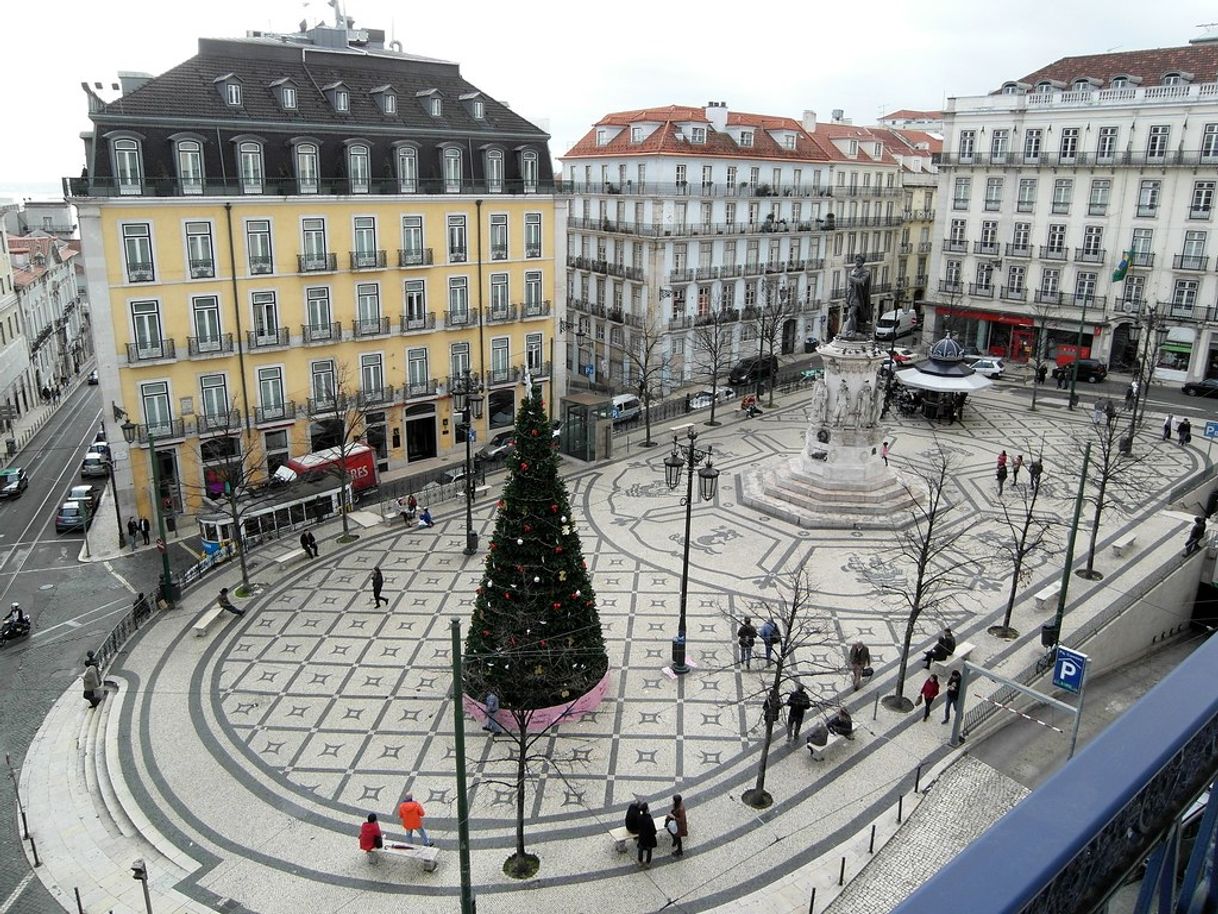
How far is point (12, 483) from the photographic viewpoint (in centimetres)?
3953

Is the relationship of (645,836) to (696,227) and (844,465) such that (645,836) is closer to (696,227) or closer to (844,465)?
A: (844,465)

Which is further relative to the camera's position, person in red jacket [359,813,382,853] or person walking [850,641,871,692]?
person walking [850,641,871,692]

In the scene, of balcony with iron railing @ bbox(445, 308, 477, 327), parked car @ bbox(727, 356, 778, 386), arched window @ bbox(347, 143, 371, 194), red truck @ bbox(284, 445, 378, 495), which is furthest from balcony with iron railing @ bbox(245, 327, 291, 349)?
parked car @ bbox(727, 356, 778, 386)

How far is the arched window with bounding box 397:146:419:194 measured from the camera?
36.0 metres

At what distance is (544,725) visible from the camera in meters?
19.3

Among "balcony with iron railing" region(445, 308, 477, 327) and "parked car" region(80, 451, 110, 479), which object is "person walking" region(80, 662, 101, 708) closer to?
"balcony with iron railing" region(445, 308, 477, 327)

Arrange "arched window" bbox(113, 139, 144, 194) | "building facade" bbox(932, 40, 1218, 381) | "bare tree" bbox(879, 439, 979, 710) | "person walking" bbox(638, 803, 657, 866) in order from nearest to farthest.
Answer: "person walking" bbox(638, 803, 657, 866) < "bare tree" bbox(879, 439, 979, 710) < "arched window" bbox(113, 139, 144, 194) < "building facade" bbox(932, 40, 1218, 381)

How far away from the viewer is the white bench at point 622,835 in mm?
15828

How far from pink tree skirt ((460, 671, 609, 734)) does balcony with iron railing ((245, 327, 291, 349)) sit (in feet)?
64.4

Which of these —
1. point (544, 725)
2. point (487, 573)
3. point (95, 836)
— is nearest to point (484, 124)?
point (487, 573)

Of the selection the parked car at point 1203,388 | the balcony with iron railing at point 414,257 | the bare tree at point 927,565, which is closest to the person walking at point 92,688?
the bare tree at point 927,565

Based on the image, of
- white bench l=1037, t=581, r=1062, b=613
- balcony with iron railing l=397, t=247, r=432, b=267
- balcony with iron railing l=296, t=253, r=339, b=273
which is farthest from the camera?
balcony with iron railing l=397, t=247, r=432, b=267

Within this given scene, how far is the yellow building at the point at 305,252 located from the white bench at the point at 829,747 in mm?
23819

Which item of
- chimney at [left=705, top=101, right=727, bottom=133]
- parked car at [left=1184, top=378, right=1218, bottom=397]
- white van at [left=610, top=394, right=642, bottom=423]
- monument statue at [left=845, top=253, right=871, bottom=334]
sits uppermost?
chimney at [left=705, top=101, right=727, bottom=133]
